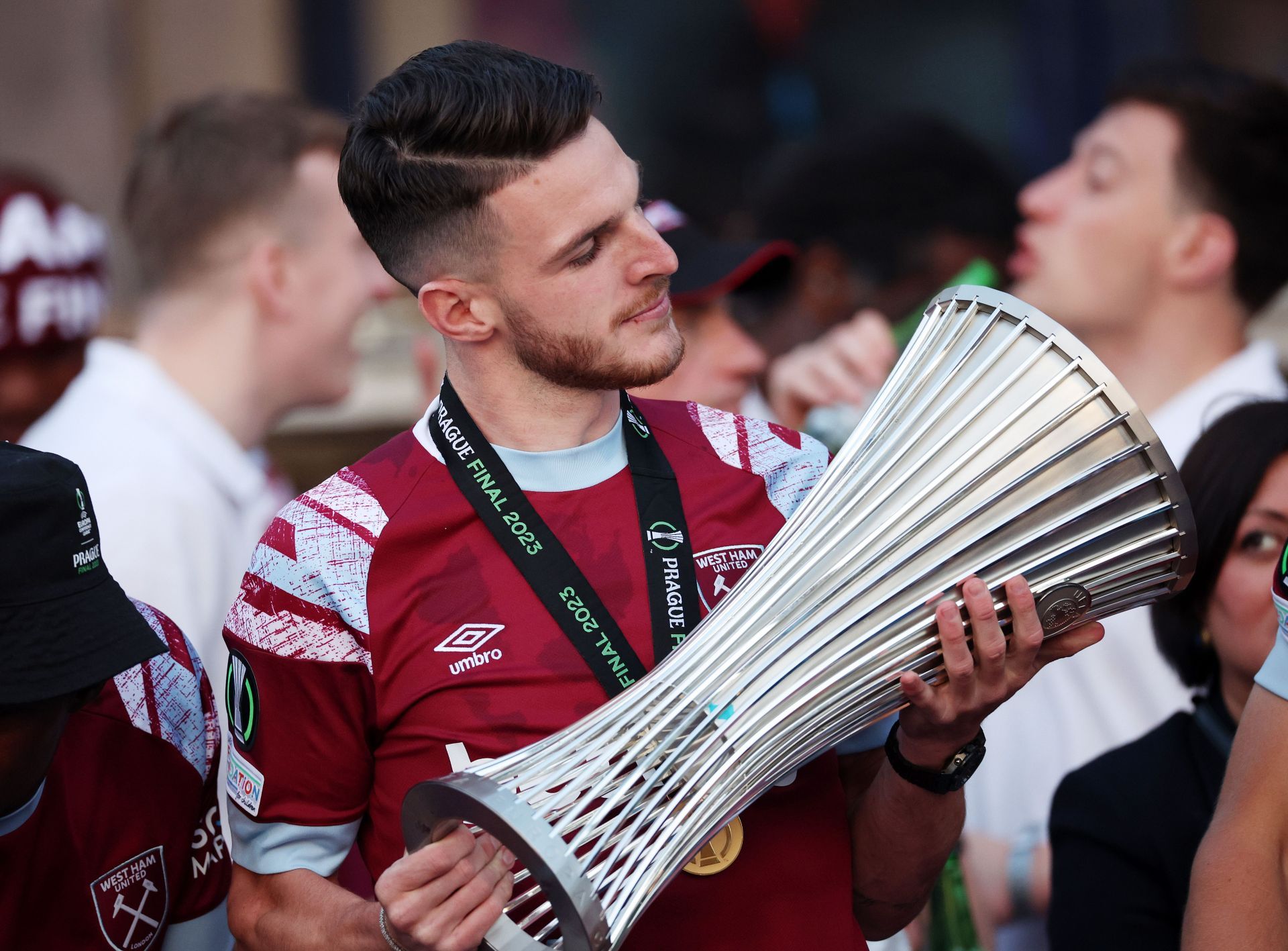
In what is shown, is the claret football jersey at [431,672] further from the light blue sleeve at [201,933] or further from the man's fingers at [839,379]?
the man's fingers at [839,379]

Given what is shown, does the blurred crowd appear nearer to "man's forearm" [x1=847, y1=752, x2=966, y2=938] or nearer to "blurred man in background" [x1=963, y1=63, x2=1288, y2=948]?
"blurred man in background" [x1=963, y1=63, x2=1288, y2=948]

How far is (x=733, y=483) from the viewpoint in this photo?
2.28 m

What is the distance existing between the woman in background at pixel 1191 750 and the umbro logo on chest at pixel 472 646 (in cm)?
150

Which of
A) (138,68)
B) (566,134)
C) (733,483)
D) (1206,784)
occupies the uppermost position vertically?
(566,134)

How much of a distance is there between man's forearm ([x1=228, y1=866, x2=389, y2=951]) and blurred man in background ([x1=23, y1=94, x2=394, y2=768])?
1805mm

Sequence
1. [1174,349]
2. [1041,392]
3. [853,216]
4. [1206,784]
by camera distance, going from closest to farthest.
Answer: [1041,392] → [1206,784] → [1174,349] → [853,216]

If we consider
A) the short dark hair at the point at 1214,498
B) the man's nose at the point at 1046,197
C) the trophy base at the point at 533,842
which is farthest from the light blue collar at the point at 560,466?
the man's nose at the point at 1046,197

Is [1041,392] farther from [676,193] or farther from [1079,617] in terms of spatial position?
[676,193]

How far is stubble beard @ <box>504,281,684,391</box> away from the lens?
2.13m

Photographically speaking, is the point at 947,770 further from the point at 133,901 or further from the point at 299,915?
the point at 133,901

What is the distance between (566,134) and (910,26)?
20.4ft

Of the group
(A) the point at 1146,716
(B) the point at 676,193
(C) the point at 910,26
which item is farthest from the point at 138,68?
(A) the point at 1146,716

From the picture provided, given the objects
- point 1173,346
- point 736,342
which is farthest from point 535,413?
point 1173,346

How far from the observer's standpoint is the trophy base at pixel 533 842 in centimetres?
174
